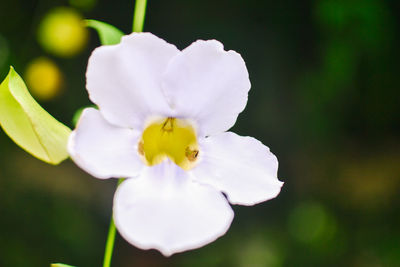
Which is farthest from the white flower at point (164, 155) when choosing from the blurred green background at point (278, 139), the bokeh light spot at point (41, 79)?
the blurred green background at point (278, 139)

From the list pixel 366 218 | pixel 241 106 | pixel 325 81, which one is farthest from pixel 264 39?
Answer: pixel 241 106

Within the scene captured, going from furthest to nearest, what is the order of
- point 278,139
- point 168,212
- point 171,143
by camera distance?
point 278,139
point 171,143
point 168,212

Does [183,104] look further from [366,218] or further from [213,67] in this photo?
[366,218]

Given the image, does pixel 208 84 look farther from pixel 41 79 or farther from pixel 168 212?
pixel 41 79

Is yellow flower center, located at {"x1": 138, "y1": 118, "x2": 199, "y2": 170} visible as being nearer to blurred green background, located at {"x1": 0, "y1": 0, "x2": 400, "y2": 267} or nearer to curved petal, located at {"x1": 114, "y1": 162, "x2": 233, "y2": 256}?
curved petal, located at {"x1": 114, "y1": 162, "x2": 233, "y2": 256}

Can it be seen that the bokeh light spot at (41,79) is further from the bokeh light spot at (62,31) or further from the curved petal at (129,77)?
the curved petal at (129,77)

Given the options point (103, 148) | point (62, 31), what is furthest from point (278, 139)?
point (103, 148)

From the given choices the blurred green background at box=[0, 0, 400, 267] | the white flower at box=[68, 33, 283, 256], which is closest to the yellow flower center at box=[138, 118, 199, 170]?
the white flower at box=[68, 33, 283, 256]
